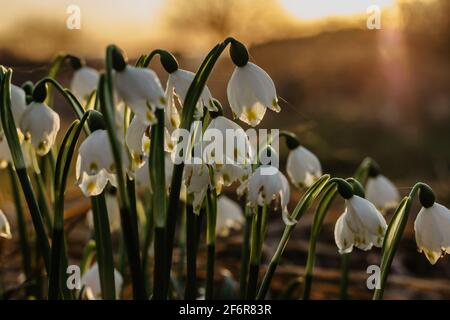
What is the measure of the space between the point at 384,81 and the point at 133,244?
25.0 feet

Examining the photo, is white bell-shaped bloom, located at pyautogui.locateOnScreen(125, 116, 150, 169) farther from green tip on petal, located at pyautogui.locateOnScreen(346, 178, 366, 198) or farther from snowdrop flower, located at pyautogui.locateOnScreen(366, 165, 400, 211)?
snowdrop flower, located at pyautogui.locateOnScreen(366, 165, 400, 211)

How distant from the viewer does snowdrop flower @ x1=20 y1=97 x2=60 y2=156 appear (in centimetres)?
124

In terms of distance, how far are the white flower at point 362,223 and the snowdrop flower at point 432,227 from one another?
0.09 meters

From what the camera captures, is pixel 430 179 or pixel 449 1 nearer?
pixel 430 179

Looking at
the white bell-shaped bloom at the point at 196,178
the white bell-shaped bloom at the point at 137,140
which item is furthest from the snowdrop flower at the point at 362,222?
the white bell-shaped bloom at the point at 137,140

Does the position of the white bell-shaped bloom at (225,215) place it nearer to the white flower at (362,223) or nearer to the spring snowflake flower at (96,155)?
the white flower at (362,223)

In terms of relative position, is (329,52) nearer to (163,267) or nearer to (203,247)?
(203,247)

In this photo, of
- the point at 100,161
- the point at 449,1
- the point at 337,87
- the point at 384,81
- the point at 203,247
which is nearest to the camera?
the point at 100,161

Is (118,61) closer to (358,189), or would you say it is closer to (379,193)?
(358,189)

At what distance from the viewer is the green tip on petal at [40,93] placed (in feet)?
4.16

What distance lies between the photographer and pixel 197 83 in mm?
1104

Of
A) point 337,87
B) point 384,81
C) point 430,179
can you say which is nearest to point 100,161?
point 430,179

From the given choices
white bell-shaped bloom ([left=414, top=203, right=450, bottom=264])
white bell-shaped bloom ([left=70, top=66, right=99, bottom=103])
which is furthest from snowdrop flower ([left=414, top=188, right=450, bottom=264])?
white bell-shaped bloom ([left=70, top=66, right=99, bottom=103])

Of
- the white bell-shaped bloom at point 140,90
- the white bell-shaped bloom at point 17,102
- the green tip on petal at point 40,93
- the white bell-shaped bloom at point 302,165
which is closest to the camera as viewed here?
the white bell-shaped bloom at point 140,90
